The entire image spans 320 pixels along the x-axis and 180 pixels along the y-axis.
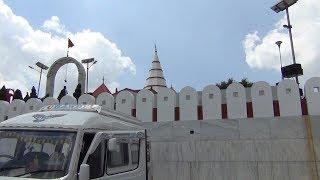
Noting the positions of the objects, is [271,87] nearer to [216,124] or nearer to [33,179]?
[216,124]

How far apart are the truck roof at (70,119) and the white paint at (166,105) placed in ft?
16.0

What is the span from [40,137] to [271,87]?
7868 millimetres

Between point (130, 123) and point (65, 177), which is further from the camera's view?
point (130, 123)

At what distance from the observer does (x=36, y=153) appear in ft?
17.6

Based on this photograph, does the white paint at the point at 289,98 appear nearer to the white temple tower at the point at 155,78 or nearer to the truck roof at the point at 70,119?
the truck roof at the point at 70,119

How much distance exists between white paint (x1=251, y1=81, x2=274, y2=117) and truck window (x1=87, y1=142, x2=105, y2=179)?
664 centimetres

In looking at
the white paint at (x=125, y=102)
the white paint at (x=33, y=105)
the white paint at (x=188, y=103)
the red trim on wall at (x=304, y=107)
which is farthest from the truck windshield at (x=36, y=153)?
the white paint at (x=33, y=105)

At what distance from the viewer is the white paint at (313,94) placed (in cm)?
1080

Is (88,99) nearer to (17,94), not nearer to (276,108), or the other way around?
(276,108)

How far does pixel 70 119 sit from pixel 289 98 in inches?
291

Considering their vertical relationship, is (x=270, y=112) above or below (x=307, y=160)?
above

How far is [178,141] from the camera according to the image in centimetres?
1173

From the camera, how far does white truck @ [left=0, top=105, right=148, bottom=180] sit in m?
5.16

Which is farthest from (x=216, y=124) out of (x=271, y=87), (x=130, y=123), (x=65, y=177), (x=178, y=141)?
(x=65, y=177)
